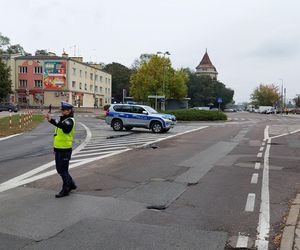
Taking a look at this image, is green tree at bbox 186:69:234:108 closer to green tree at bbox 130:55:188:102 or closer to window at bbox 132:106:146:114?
green tree at bbox 130:55:188:102

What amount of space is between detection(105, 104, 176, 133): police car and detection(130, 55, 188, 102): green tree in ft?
112

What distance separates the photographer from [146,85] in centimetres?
6400

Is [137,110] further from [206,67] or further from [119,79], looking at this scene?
[206,67]

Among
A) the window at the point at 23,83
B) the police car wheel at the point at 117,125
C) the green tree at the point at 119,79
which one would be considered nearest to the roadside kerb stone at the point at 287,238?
the police car wheel at the point at 117,125

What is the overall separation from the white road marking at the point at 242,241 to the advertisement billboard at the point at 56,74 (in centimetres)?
8042

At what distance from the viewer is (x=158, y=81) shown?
64375 mm

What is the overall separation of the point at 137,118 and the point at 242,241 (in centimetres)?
2270

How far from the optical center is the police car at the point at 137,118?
27.5 meters

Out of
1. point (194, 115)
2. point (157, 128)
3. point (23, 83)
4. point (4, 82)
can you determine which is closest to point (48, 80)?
point (23, 83)

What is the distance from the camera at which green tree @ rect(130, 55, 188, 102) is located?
6381cm

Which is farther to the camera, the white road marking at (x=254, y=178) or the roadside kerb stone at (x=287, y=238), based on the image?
the white road marking at (x=254, y=178)

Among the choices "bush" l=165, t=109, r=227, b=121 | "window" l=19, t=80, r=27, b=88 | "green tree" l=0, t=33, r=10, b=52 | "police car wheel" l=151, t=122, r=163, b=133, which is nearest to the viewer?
"police car wheel" l=151, t=122, r=163, b=133

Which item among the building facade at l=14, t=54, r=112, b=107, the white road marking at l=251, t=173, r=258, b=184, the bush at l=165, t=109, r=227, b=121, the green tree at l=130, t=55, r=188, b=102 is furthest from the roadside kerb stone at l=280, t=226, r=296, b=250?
the building facade at l=14, t=54, r=112, b=107

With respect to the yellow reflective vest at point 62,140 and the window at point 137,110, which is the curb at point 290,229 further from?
the window at point 137,110
